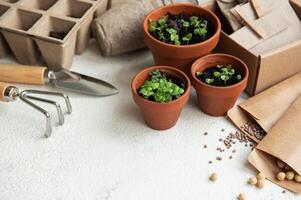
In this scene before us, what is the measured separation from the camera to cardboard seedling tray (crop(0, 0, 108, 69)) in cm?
70

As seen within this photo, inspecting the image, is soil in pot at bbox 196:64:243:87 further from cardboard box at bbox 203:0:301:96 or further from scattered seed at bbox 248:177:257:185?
scattered seed at bbox 248:177:257:185

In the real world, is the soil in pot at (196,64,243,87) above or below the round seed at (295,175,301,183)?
above

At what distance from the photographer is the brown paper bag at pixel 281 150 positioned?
580 mm

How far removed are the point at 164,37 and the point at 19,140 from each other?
0.85 feet

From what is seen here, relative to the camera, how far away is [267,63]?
2.17 ft

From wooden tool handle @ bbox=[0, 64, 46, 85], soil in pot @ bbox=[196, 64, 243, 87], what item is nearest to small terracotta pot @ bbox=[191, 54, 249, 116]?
soil in pot @ bbox=[196, 64, 243, 87]

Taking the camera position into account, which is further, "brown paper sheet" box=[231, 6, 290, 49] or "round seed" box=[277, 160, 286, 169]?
"brown paper sheet" box=[231, 6, 290, 49]

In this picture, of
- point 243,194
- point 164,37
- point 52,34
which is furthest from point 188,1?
point 243,194

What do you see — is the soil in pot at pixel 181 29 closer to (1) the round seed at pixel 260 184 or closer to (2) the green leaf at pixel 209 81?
(2) the green leaf at pixel 209 81

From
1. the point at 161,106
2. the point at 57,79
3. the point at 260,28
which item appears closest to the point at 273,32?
the point at 260,28

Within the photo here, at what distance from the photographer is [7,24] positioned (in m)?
0.72

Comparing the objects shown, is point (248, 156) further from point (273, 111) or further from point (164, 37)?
point (164, 37)

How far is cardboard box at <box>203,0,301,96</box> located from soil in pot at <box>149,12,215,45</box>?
4cm

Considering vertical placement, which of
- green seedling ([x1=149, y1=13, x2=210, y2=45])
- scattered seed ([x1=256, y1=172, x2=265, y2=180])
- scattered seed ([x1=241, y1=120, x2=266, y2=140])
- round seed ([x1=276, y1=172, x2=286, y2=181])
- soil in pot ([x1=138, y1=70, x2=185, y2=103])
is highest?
green seedling ([x1=149, y1=13, x2=210, y2=45])
